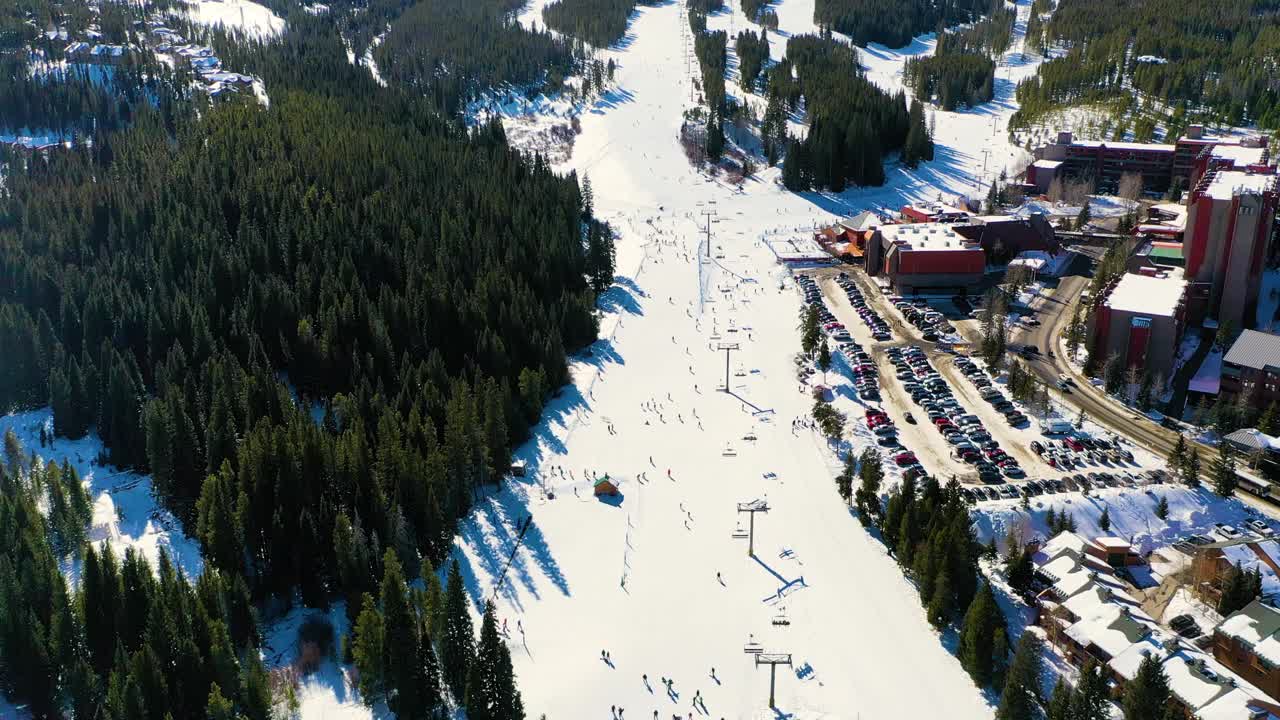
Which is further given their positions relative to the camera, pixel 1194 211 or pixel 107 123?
pixel 107 123

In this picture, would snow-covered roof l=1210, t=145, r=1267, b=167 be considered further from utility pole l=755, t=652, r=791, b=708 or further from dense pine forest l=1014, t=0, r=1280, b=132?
utility pole l=755, t=652, r=791, b=708

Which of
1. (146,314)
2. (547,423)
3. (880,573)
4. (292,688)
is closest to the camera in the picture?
(292,688)

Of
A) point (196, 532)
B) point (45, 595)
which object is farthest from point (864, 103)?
point (45, 595)

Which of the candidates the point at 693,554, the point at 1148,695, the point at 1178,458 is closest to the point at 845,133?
the point at 1178,458

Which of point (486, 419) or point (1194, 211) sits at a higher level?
point (1194, 211)

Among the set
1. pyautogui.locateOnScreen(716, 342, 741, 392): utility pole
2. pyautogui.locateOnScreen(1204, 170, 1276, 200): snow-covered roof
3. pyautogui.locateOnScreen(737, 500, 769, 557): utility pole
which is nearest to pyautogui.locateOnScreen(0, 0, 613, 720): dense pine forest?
pyautogui.locateOnScreen(716, 342, 741, 392): utility pole

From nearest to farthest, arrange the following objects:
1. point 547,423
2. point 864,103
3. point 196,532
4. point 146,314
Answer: point 196,532 → point 547,423 → point 146,314 → point 864,103

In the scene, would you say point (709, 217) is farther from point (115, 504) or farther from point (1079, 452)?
point (115, 504)

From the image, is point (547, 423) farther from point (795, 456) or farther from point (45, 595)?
point (45, 595)
